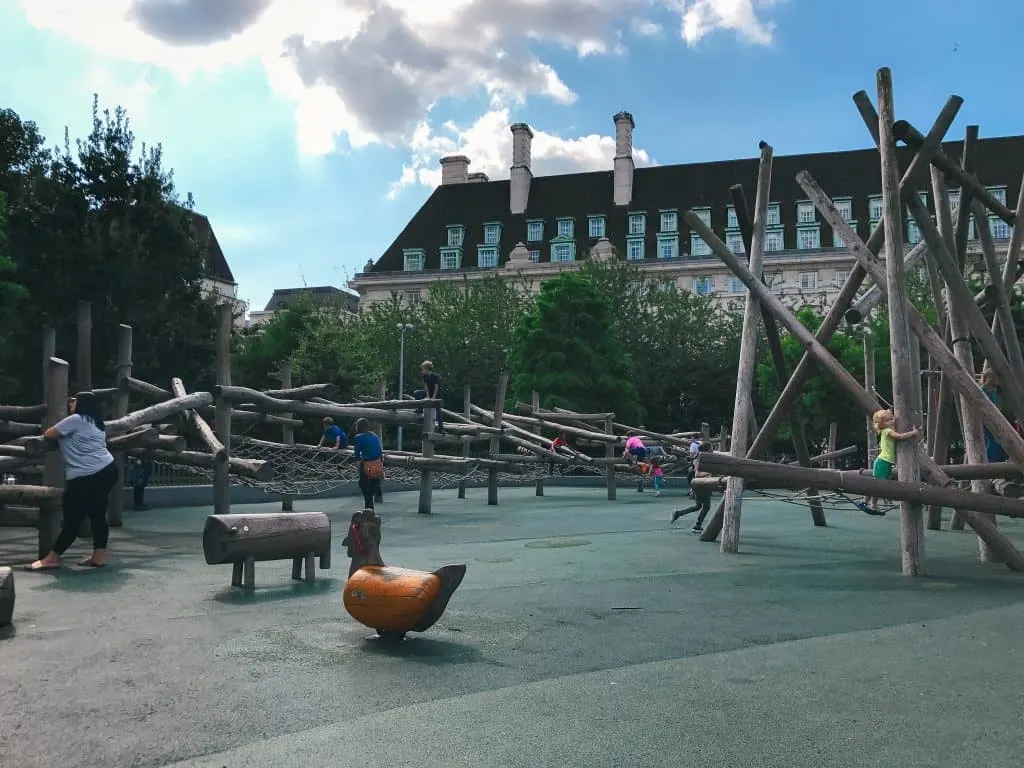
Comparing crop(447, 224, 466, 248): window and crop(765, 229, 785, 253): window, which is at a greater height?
crop(447, 224, 466, 248): window

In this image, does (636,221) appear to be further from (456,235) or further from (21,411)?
(21,411)

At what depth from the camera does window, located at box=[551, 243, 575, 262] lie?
74000mm

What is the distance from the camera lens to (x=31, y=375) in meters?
25.2

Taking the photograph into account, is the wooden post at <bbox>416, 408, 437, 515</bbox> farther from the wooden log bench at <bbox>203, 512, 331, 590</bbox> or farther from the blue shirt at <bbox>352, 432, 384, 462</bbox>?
the wooden log bench at <bbox>203, 512, 331, 590</bbox>

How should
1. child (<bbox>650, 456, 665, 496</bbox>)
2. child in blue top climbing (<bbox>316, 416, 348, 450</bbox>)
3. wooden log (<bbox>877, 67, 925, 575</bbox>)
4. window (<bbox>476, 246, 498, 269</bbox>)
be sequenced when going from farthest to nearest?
1. window (<bbox>476, 246, 498, 269</bbox>)
2. child (<bbox>650, 456, 665, 496</bbox>)
3. child in blue top climbing (<bbox>316, 416, 348, 450</bbox>)
4. wooden log (<bbox>877, 67, 925, 575</bbox>)

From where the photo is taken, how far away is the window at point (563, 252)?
7400cm

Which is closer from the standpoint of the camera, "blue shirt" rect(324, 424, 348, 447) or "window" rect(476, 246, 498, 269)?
"blue shirt" rect(324, 424, 348, 447)

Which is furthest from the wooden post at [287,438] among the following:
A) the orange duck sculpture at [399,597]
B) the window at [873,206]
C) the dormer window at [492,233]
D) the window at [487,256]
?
the window at [873,206]

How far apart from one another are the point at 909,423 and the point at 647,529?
20.7 ft

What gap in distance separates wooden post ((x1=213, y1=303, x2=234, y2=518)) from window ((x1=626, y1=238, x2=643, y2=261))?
197 ft

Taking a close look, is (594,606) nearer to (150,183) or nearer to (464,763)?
(464,763)

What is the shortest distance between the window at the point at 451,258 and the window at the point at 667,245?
16423 mm

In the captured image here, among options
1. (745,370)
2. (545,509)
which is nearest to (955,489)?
(745,370)

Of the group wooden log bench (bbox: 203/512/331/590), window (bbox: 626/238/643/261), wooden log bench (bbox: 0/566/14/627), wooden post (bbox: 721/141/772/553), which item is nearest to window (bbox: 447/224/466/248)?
window (bbox: 626/238/643/261)
